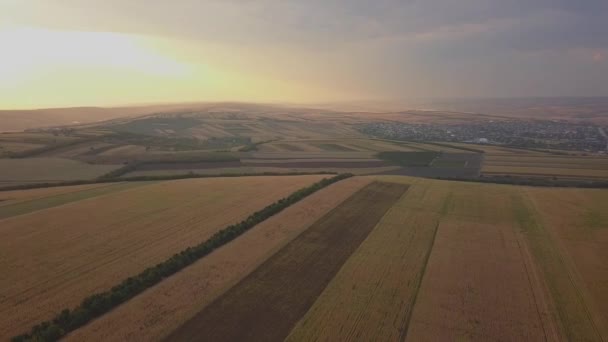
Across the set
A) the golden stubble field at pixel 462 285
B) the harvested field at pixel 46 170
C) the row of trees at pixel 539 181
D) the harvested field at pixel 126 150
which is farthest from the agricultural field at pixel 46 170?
the row of trees at pixel 539 181

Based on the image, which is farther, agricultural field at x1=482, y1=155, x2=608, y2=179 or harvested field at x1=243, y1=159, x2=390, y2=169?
harvested field at x1=243, y1=159, x2=390, y2=169

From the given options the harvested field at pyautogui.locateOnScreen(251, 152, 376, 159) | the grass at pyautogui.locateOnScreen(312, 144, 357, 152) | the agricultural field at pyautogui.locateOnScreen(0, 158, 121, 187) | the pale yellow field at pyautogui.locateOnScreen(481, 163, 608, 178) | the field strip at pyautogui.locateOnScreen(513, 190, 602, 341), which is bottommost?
the pale yellow field at pyautogui.locateOnScreen(481, 163, 608, 178)

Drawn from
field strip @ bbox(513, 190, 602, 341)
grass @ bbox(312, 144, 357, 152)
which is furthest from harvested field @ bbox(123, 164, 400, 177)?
field strip @ bbox(513, 190, 602, 341)

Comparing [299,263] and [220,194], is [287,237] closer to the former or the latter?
[299,263]

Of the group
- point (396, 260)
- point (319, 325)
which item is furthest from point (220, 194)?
point (319, 325)

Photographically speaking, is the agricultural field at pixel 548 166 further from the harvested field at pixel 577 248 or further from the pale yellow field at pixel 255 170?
the pale yellow field at pixel 255 170

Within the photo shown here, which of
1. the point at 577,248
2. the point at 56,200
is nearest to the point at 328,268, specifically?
the point at 577,248

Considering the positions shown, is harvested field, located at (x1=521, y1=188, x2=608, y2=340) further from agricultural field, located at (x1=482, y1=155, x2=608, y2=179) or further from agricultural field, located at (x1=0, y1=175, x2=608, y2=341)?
agricultural field, located at (x1=482, y1=155, x2=608, y2=179)

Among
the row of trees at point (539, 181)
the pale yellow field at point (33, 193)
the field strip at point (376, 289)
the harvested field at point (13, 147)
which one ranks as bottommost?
the row of trees at point (539, 181)
